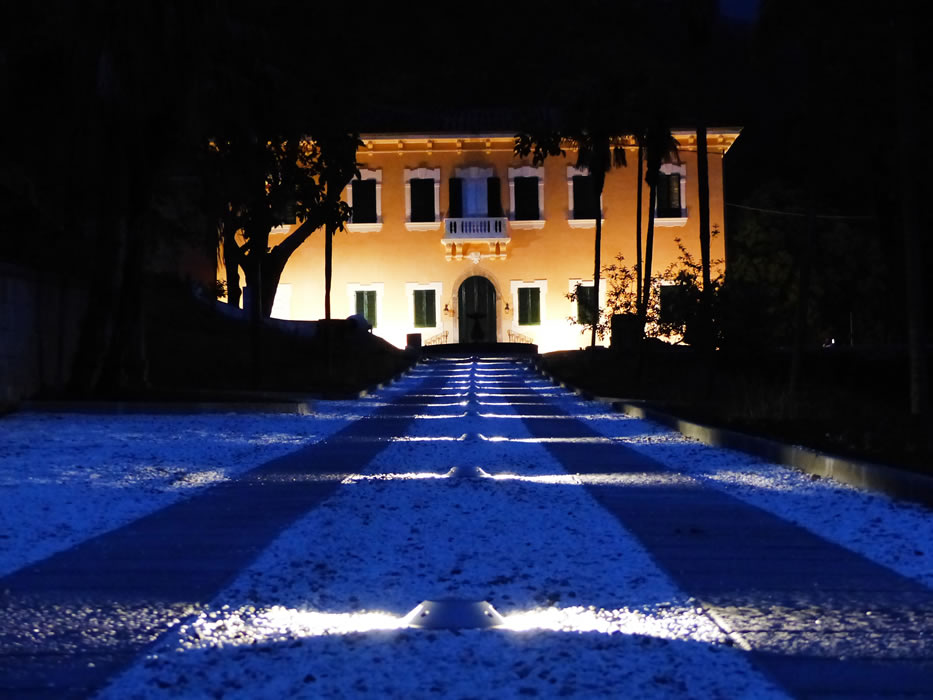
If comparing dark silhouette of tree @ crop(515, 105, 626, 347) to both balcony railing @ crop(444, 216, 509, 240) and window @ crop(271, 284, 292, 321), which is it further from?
window @ crop(271, 284, 292, 321)

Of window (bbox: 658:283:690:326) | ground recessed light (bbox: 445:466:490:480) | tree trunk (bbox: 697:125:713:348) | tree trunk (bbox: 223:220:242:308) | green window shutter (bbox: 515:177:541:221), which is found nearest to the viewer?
ground recessed light (bbox: 445:466:490:480)

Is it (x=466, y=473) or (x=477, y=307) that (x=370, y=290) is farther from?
(x=466, y=473)

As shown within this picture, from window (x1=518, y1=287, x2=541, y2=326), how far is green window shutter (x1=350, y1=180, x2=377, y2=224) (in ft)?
26.5

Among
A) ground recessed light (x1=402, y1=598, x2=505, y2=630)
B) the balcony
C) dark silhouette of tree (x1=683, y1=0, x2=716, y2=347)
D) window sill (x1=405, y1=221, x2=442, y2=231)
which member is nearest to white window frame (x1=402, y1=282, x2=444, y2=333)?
the balcony

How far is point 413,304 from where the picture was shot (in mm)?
61344

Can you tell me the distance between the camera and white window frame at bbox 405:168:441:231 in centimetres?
6031

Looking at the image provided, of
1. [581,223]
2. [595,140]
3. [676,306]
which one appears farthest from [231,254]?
[581,223]

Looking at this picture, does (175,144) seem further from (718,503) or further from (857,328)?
(857,328)

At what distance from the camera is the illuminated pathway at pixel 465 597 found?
4.75m

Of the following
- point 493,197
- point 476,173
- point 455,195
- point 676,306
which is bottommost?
point 676,306

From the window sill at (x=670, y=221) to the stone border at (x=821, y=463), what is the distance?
40.1 meters

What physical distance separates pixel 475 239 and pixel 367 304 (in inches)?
247

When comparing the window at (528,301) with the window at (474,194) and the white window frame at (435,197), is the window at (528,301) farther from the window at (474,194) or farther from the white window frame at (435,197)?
the white window frame at (435,197)

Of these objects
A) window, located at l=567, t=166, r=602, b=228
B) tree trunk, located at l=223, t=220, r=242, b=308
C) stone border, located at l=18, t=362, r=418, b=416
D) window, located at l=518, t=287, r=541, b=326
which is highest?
window, located at l=567, t=166, r=602, b=228
